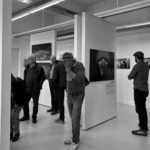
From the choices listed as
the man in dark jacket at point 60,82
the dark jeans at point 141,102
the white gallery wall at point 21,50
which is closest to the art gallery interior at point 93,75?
the dark jeans at point 141,102

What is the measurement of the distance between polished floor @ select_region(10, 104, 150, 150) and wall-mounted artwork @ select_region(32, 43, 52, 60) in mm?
2918

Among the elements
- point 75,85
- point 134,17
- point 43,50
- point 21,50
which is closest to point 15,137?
point 75,85

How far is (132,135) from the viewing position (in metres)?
3.81

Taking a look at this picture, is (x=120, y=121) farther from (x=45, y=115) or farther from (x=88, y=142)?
(x=45, y=115)

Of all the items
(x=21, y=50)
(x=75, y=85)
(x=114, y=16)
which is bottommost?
(x=75, y=85)

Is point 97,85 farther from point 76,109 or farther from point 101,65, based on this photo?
point 76,109

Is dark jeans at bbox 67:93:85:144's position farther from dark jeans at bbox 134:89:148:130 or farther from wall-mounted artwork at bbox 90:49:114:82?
dark jeans at bbox 134:89:148:130

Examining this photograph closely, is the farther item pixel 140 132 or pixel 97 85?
pixel 97 85

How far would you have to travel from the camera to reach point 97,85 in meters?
4.49

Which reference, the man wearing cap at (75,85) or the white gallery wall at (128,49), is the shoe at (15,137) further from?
the white gallery wall at (128,49)

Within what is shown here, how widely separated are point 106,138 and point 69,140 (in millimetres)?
796

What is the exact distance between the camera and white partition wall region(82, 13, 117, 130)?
406 centimetres

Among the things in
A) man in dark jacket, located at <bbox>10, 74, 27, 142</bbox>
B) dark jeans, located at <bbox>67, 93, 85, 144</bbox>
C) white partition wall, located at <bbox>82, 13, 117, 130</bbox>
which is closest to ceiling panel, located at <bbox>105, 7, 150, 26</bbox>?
white partition wall, located at <bbox>82, 13, 117, 130</bbox>

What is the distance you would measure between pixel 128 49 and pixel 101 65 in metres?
3.06
